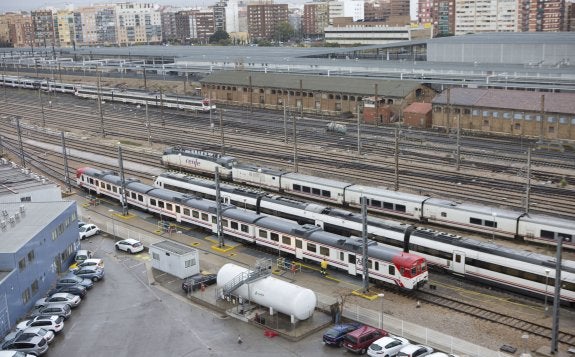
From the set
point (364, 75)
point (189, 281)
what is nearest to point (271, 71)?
point (364, 75)

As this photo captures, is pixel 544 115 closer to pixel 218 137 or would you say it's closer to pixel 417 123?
pixel 417 123

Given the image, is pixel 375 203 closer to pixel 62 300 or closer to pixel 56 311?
pixel 62 300

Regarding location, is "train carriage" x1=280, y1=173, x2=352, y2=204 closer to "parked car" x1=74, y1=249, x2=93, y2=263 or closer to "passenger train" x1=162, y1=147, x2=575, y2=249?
"passenger train" x1=162, y1=147, x2=575, y2=249

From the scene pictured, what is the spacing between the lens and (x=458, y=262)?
93.8 feet

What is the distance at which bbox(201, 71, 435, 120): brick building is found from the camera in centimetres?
6894

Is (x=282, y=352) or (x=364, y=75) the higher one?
(x=364, y=75)

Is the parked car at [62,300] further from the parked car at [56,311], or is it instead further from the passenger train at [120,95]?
the passenger train at [120,95]

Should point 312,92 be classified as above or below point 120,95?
above

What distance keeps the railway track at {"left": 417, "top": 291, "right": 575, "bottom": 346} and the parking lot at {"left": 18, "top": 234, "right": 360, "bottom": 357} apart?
567 cm

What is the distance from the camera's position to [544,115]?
180 ft

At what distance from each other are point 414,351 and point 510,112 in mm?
40499

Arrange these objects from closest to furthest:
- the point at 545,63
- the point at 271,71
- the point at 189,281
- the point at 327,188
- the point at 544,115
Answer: the point at 189,281
the point at 327,188
the point at 544,115
the point at 545,63
the point at 271,71

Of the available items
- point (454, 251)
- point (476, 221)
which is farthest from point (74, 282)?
point (476, 221)

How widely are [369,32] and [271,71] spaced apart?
71608 mm
